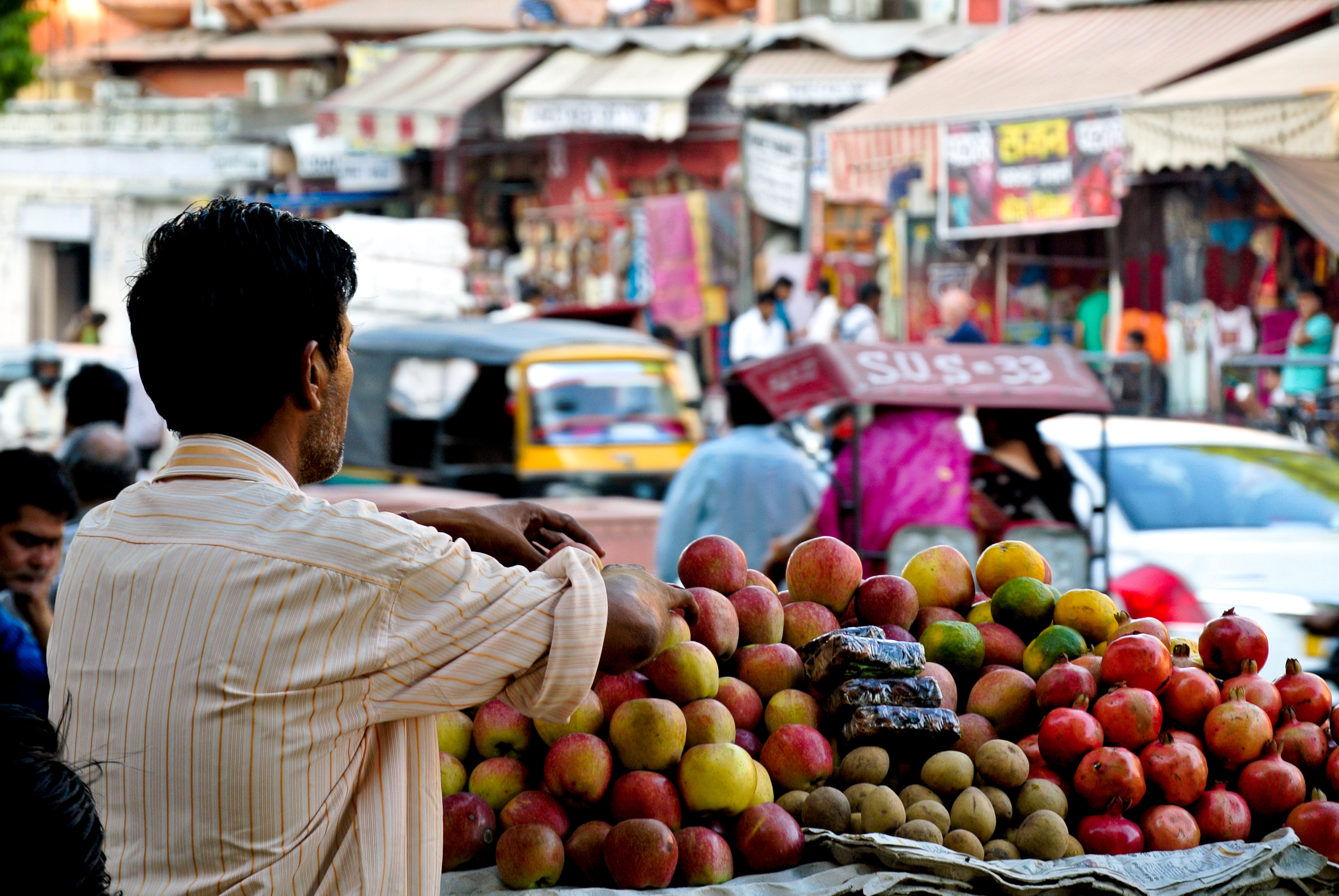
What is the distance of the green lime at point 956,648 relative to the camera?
2750mm

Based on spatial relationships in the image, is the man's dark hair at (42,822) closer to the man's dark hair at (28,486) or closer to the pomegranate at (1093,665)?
the pomegranate at (1093,665)

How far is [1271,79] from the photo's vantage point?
1057 cm

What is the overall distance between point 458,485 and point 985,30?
32.6 feet

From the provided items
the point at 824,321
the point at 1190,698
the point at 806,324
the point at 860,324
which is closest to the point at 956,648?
the point at 1190,698

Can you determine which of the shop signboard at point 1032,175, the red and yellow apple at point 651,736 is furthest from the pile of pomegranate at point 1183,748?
the shop signboard at point 1032,175

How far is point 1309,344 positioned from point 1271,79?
1.99 meters

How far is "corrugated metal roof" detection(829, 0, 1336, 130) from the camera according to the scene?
12.2 m

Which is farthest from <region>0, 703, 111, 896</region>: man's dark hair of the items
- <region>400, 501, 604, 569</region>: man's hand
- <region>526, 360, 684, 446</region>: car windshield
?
<region>526, 360, 684, 446</region>: car windshield

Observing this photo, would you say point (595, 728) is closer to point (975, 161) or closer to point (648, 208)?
point (975, 161)

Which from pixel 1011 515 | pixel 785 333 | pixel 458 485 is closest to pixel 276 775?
pixel 1011 515

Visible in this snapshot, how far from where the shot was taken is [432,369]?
30.8 ft

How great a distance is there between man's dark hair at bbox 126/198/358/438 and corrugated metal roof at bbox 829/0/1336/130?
11.1 meters

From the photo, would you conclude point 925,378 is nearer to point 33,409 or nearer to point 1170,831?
point 1170,831

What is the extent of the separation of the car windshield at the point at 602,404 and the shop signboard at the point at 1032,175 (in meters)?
4.88
